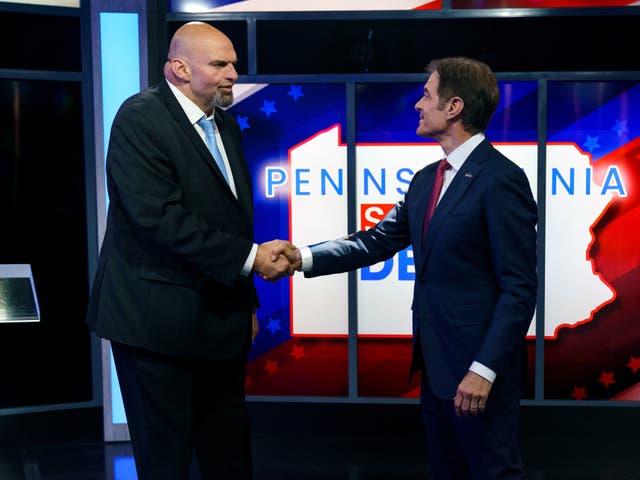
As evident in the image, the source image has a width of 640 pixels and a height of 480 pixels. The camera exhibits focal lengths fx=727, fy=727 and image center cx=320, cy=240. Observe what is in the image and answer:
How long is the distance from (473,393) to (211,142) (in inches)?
44.3

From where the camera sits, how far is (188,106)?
232cm

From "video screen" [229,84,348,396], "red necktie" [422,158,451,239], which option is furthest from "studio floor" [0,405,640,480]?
"red necktie" [422,158,451,239]

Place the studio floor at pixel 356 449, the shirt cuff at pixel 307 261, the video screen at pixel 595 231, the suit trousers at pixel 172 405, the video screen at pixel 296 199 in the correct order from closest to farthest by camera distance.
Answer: the suit trousers at pixel 172 405 < the shirt cuff at pixel 307 261 < the studio floor at pixel 356 449 < the video screen at pixel 595 231 < the video screen at pixel 296 199

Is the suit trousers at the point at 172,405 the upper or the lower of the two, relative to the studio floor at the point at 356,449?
upper

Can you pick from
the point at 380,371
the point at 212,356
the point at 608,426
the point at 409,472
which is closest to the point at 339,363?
the point at 380,371

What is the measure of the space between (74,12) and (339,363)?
8.68 feet

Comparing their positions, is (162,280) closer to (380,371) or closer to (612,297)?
(380,371)

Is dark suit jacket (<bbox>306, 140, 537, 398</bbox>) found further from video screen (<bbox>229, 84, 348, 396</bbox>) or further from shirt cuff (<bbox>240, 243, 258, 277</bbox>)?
video screen (<bbox>229, 84, 348, 396</bbox>)

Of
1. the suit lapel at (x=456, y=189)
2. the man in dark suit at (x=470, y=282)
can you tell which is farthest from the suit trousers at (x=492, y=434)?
the suit lapel at (x=456, y=189)

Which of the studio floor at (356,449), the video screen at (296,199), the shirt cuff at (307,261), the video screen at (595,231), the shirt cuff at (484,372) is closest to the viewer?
the shirt cuff at (484,372)

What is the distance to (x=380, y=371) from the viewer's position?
15.1ft

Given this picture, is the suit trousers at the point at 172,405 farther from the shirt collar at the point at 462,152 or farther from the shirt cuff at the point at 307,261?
the shirt collar at the point at 462,152

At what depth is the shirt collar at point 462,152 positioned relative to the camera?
2215 mm

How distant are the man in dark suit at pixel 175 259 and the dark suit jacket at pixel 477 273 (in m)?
0.57
